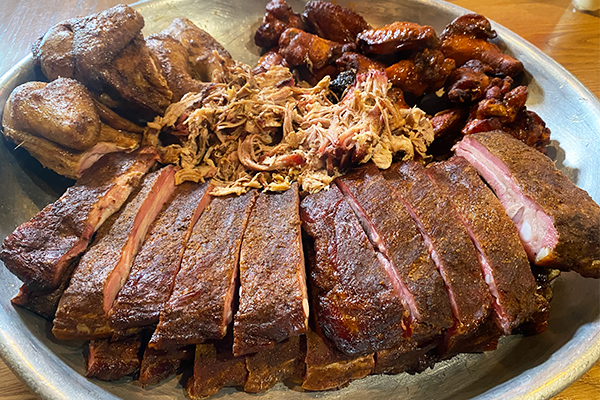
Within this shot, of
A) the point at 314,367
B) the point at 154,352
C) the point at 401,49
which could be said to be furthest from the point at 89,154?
the point at 401,49

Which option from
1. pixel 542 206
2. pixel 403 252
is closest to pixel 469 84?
pixel 542 206

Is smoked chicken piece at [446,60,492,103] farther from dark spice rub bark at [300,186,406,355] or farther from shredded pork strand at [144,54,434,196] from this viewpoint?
dark spice rub bark at [300,186,406,355]

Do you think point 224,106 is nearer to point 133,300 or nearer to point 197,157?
point 197,157

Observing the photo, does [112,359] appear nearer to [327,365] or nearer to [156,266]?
[156,266]

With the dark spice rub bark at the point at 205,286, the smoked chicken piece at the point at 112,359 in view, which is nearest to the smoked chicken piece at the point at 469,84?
the dark spice rub bark at the point at 205,286

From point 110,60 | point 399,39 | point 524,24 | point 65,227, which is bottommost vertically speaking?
point 65,227
